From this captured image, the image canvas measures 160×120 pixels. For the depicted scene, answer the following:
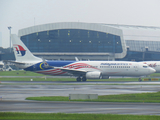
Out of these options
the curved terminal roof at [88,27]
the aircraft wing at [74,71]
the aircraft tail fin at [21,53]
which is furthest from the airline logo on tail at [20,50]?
the curved terminal roof at [88,27]

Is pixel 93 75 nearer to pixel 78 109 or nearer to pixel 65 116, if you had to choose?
pixel 78 109

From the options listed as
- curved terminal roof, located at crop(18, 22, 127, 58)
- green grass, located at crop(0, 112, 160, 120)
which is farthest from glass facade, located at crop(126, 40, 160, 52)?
green grass, located at crop(0, 112, 160, 120)

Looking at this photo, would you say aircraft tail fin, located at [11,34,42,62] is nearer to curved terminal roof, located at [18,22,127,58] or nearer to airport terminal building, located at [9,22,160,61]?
airport terminal building, located at [9,22,160,61]

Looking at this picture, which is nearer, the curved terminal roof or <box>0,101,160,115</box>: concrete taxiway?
<box>0,101,160,115</box>: concrete taxiway

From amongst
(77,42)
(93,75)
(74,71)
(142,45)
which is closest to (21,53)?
(74,71)

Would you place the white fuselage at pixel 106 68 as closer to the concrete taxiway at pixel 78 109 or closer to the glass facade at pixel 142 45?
the concrete taxiway at pixel 78 109

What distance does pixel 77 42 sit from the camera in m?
99.8

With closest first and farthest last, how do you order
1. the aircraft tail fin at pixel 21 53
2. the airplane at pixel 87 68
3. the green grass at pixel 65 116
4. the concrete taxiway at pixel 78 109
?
1. the green grass at pixel 65 116
2. the concrete taxiway at pixel 78 109
3. the airplane at pixel 87 68
4. the aircraft tail fin at pixel 21 53

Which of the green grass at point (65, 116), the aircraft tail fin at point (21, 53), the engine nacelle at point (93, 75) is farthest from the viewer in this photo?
the aircraft tail fin at point (21, 53)

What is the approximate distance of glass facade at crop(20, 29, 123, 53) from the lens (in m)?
99.4

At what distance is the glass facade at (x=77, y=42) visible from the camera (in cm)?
9944

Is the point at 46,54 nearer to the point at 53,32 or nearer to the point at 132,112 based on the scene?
the point at 53,32

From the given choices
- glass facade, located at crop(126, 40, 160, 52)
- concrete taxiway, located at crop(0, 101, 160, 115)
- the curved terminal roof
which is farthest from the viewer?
glass facade, located at crop(126, 40, 160, 52)

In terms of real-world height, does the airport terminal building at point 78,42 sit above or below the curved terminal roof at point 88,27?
below
